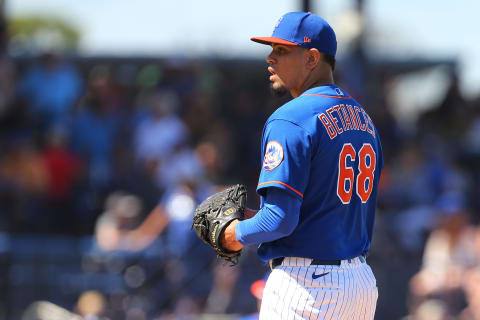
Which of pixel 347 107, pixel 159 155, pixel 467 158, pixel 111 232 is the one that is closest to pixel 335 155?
pixel 347 107

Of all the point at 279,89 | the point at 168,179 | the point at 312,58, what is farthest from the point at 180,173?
the point at 312,58

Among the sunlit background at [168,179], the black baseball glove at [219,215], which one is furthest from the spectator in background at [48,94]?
the black baseball glove at [219,215]

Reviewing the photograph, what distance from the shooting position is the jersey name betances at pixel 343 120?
10.5 ft

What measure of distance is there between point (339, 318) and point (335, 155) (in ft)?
2.15

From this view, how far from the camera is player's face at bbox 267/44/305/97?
337cm

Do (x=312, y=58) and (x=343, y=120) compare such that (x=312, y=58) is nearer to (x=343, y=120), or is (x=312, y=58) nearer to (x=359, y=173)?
(x=343, y=120)

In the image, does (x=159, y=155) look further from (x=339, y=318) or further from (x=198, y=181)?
(x=339, y=318)

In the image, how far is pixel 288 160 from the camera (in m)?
3.07

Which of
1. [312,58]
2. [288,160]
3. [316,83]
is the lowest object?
[288,160]

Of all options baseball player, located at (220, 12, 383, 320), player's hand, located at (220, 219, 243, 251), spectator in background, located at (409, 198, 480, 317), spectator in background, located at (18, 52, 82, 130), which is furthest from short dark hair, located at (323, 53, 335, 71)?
spectator in background, located at (18, 52, 82, 130)

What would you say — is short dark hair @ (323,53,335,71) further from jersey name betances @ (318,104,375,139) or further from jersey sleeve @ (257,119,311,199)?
jersey sleeve @ (257,119,311,199)

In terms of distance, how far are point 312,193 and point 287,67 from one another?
57cm

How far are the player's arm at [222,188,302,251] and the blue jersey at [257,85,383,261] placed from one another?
0.12 ft

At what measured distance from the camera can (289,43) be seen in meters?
3.31
